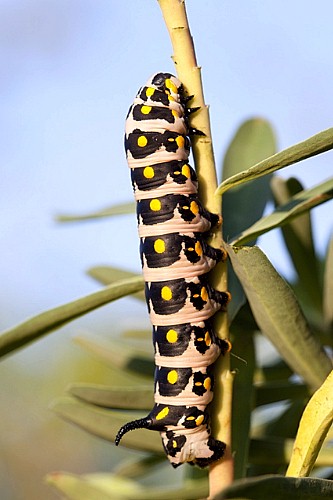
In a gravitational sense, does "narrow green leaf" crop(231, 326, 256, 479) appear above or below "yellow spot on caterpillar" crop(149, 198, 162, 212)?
below

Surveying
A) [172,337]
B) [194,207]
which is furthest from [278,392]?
[194,207]

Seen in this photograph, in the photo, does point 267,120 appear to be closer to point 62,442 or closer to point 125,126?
point 125,126

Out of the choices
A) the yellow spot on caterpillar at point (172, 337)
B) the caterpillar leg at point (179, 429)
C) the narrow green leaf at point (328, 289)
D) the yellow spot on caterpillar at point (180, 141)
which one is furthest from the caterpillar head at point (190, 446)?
the yellow spot on caterpillar at point (180, 141)

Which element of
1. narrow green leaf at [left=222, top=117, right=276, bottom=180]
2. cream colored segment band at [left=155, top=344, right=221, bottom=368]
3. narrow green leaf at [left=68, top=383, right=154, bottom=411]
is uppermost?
narrow green leaf at [left=222, top=117, right=276, bottom=180]

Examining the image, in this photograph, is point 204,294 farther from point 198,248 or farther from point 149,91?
point 149,91

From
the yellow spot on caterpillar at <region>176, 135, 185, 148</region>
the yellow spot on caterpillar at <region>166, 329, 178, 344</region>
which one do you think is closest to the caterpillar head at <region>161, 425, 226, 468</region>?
the yellow spot on caterpillar at <region>166, 329, 178, 344</region>

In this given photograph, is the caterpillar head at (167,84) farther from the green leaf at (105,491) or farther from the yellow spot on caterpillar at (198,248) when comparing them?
the green leaf at (105,491)

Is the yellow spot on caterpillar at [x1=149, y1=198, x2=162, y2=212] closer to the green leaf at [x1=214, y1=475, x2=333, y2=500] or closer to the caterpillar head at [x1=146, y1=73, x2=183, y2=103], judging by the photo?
the caterpillar head at [x1=146, y1=73, x2=183, y2=103]
